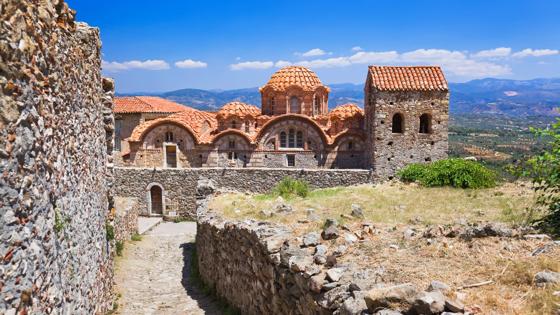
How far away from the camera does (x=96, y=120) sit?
25.0 ft

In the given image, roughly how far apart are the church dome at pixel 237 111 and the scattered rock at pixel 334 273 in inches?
817

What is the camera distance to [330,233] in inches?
280

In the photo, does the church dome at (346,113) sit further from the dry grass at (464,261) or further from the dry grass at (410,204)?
the dry grass at (464,261)

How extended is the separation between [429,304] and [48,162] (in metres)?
3.77

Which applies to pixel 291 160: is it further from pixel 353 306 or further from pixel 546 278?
pixel 546 278

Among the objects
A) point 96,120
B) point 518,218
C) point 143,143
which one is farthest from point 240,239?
point 143,143

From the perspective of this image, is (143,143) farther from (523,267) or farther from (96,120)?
(523,267)

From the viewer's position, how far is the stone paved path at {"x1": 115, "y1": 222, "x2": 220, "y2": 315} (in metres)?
9.80

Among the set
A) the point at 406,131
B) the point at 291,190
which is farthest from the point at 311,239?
the point at 406,131

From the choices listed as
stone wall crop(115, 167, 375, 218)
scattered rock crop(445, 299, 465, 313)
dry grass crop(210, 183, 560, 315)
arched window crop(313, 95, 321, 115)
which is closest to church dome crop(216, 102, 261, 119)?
arched window crop(313, 95, 321, 115)

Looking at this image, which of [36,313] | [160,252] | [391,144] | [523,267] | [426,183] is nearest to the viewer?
[36,313]

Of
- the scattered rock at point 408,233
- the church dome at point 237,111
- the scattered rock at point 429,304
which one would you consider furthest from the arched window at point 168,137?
the scattered rock at point 429,304

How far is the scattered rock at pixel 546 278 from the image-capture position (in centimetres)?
444

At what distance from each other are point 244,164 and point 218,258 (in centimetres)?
1484
